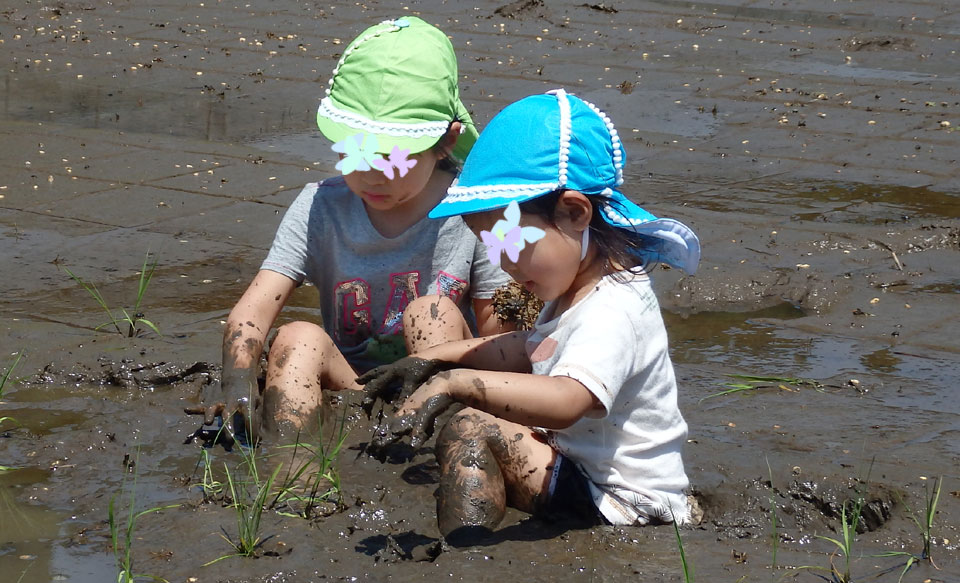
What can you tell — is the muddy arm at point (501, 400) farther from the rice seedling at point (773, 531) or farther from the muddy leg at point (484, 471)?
the rice seedling at point (773, 531)

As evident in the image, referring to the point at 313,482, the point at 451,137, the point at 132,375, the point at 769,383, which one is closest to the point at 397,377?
the point at 313,482

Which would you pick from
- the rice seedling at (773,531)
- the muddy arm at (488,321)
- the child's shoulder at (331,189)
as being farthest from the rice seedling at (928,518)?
the child's shoulder at (331,189)

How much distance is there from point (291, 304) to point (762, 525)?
7.71 feet

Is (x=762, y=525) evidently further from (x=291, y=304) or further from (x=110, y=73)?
(x=110, y=73)

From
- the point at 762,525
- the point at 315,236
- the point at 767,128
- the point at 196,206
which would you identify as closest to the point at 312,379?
the point at 315,236

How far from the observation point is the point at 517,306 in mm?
3441

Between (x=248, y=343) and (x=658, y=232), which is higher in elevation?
(x=658, y=232)

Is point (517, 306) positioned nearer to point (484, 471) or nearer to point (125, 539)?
point (484, 471)

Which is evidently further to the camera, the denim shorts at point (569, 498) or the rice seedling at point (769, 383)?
the rice seedling at point (769, 383)

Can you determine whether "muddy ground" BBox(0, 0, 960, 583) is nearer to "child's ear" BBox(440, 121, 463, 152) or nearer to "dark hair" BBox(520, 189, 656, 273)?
"dark hair" BBox(520, 189, 656, 273)

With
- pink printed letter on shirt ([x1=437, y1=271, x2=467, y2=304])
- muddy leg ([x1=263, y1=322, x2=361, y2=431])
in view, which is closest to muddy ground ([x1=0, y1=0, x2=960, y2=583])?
muddy leg ([x1=263, y1=322, x2=361, y2=431])

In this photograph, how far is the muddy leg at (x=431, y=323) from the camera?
331 centimetres
